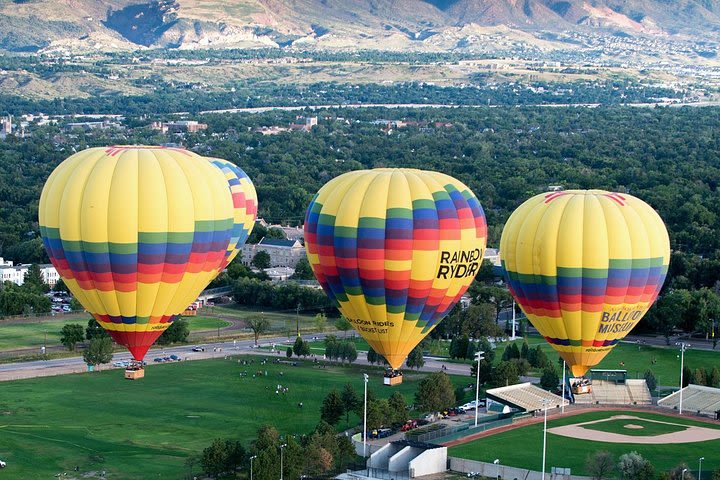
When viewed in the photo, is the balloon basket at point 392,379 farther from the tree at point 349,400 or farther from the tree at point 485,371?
the tree at point 485,371

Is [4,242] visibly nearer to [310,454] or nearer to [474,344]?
[474,344]

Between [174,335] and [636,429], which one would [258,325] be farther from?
[636,429]

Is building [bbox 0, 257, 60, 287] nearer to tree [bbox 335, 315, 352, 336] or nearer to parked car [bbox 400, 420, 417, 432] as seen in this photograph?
tree [bbox 335, 315, 352, 336]

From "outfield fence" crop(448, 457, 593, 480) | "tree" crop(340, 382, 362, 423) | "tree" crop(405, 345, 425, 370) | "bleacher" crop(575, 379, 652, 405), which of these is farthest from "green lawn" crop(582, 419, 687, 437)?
"tree" crop(405, 345, 425, 370)

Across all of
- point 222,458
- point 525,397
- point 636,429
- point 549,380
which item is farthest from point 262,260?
point 222,458

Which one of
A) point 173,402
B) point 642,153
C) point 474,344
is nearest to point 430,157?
point 642,153

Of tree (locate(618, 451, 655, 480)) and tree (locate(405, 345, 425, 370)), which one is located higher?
tree (locate(405, 345, 425, 370))
